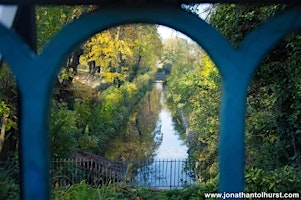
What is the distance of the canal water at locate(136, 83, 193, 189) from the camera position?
34.4 ft

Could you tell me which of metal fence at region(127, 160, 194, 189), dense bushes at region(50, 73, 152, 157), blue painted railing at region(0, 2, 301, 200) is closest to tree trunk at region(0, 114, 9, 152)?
dense bushes at region(50, 73, 152, 157)

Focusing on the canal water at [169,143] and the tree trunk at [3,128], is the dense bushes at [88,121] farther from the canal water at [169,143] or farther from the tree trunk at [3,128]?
the canal water at [169,143]

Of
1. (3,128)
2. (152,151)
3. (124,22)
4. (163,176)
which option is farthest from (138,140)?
(124,22)

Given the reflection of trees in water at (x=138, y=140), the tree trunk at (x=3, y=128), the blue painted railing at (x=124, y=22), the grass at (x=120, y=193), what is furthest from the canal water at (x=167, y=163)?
the blue painted railing at (x=124, y=22)

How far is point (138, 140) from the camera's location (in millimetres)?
18406

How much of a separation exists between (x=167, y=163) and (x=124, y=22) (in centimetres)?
959

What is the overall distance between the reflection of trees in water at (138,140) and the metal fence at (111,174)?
312 centimetres

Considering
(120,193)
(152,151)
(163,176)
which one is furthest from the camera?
(152,151)

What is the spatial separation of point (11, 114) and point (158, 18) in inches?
236

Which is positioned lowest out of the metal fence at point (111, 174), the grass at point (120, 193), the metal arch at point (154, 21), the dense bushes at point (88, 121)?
the grass at point (120, 193)

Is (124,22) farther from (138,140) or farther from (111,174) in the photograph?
(138,140)

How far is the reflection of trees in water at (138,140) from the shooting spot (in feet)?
50.4

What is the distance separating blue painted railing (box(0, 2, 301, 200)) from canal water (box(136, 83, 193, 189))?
5996 mm

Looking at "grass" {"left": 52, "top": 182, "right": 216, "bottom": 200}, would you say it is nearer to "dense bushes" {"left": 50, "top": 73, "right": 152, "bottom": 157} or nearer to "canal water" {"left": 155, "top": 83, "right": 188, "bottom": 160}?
"dense bushes" {"left": 50, "top": 73, "right": 152, "bottom": 157}
